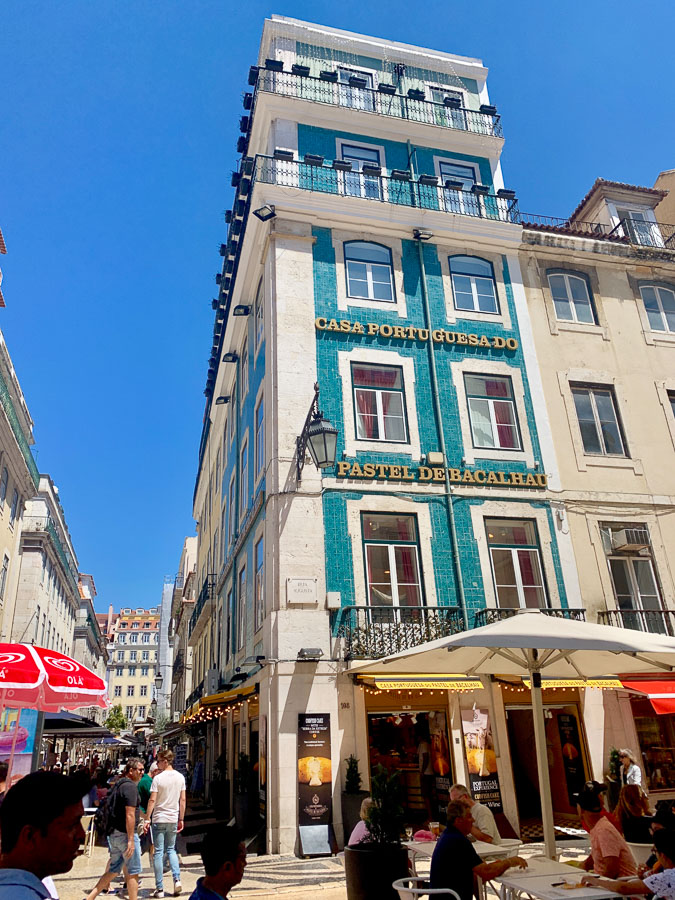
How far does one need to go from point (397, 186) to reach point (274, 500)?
949cm

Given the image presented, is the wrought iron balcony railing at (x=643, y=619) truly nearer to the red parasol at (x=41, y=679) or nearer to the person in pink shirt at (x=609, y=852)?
the person in pink shirt at (x=609, y=852)

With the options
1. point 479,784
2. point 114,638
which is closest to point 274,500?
point 479,784

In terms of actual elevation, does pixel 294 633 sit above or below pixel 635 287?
below

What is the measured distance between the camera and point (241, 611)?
17.8 metres

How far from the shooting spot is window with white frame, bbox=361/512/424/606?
530 inches

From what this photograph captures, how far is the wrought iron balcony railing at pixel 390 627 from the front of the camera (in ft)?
41.3

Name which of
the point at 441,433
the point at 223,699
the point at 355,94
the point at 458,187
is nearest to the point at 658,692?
the point at 441,433

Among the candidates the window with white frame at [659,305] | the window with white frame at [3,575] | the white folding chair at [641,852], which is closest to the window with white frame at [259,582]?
the white folding chair at [641,852]

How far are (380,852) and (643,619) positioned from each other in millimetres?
10552

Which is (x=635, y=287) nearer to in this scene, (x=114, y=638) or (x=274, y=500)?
(x=274, y=500)

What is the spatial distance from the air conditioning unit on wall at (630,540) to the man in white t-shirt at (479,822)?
9294 millimetres

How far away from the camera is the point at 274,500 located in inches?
534

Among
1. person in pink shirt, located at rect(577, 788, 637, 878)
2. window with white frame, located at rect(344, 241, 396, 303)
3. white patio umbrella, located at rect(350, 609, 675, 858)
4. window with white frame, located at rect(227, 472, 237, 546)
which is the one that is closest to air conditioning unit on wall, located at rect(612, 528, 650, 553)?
white patio umbrella, located at rect(350, 609, 675, 858)

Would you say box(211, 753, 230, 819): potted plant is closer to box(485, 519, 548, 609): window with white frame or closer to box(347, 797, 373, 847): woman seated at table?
box(485, 519, 548, 609): window with white frame
